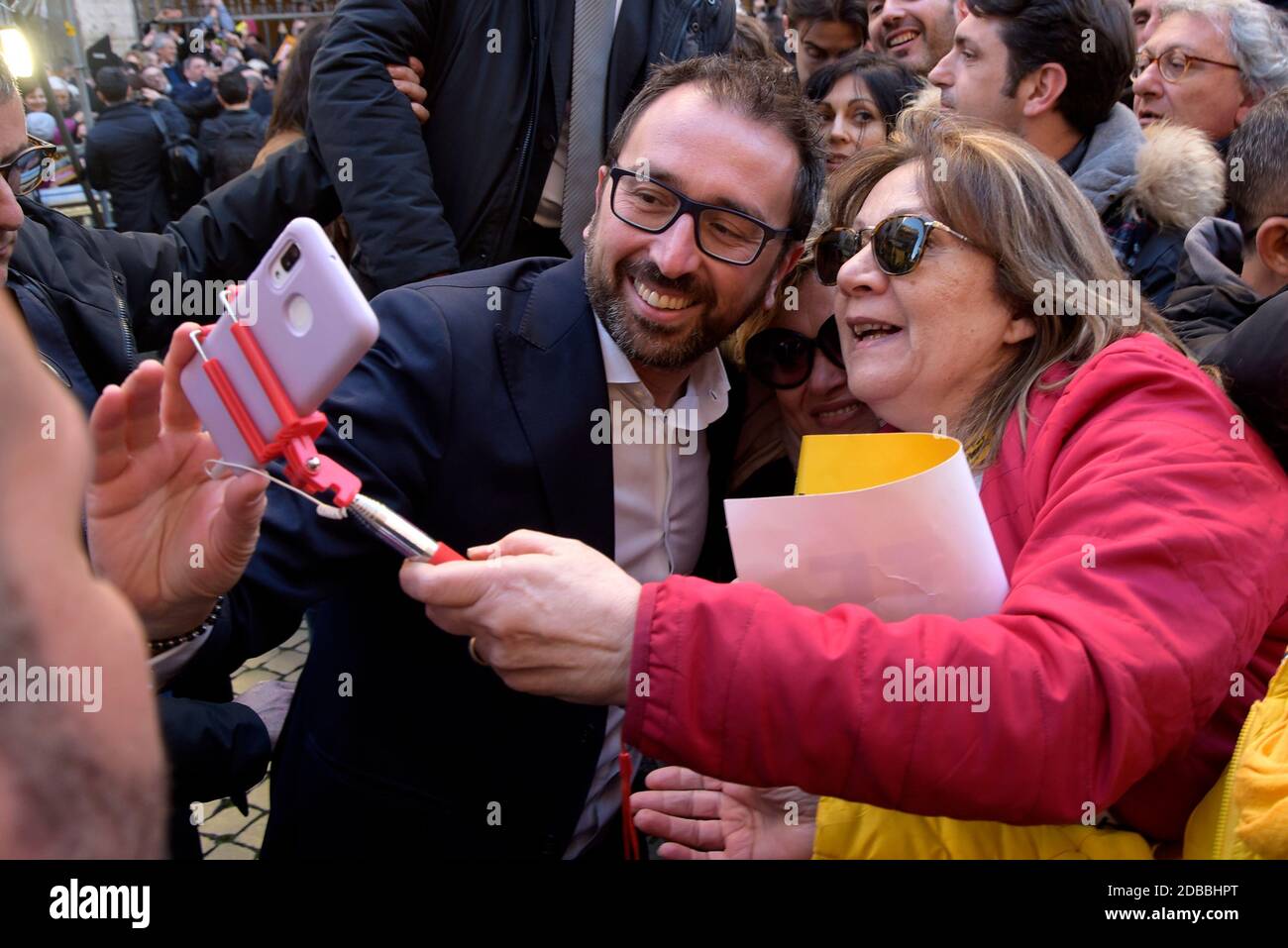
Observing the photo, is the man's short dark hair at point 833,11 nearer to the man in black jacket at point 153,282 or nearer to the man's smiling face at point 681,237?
the man in black jacket at point 153,282

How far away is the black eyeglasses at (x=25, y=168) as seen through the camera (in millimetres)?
2141

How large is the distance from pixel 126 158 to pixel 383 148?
5.43 m

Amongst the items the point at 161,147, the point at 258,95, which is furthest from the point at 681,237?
the point at 258,95

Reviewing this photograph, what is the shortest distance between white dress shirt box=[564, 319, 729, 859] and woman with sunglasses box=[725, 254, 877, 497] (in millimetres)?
103

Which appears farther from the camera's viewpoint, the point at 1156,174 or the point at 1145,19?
the point at 1145,19

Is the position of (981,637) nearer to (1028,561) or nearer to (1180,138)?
(1028,561)

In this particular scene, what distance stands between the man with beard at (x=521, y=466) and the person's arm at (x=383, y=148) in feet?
2.74

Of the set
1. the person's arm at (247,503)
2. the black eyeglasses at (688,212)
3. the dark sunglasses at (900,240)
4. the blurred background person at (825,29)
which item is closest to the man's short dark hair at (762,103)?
the black eyeglasses at (688,212)

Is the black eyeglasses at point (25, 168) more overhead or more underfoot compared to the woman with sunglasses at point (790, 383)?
more overhead

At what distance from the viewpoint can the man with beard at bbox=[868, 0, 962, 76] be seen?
155 inches

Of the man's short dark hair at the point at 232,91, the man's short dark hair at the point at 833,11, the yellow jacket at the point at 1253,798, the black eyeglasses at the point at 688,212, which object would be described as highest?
the man's short dark hair at the point at 833,11

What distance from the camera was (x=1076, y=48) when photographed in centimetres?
308

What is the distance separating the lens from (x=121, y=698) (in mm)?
599

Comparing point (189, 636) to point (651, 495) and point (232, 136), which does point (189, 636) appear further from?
point (232, 136)
